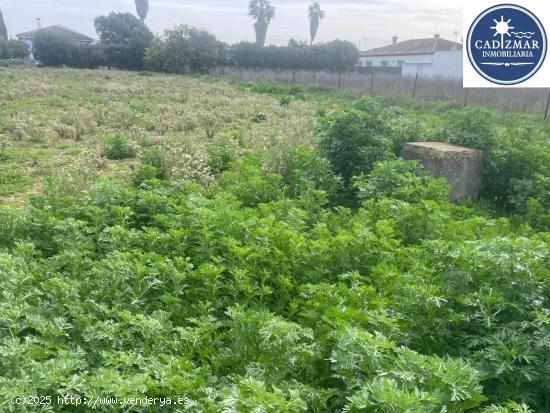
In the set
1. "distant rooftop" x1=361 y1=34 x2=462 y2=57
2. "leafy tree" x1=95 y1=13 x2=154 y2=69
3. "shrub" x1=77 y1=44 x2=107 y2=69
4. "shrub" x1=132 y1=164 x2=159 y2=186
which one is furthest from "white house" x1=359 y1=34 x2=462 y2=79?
"shrub" x1=132 y1=164 x2=159 y2=186

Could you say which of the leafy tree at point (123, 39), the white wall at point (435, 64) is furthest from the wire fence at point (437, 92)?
the leafy tree at point (123, 39)

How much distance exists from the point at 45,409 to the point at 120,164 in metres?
6.96

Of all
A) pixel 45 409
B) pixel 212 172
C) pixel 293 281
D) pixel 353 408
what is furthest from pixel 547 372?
pixel 212 172

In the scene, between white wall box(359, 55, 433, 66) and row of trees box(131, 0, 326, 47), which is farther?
row of trees box(131, 0, 326, 47)

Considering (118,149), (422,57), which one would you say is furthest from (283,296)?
(422,57)

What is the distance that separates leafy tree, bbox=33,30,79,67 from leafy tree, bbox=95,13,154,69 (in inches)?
106

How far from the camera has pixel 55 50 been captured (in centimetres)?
3928

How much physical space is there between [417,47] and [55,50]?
36795 mm

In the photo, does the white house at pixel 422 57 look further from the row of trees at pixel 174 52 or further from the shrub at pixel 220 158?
the shrub at pixel 220 158

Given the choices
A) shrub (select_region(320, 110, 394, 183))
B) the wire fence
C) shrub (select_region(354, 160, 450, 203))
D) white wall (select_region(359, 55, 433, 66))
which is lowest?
shrub (select_region(354, 160, 450, 203))

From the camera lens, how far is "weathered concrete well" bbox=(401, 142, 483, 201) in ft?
22.9

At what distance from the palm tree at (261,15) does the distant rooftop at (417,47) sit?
30.2m

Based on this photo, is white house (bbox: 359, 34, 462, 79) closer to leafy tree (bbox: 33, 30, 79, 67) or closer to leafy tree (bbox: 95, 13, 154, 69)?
leafy tree (bbox: 95, 13, 154, 69)

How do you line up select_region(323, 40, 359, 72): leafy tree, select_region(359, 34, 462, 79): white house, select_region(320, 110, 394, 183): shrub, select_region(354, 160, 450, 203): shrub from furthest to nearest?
select_region(323, 40, 359, 72): leafy tree
select_region(359, 34, 462, 79): white house
select_region(320, 110, 394, 183): shrub
select_region(354, 160, 450, 203): shrub
